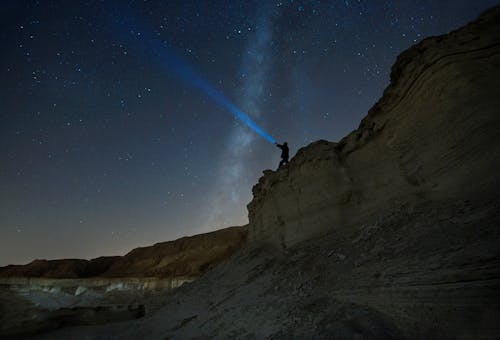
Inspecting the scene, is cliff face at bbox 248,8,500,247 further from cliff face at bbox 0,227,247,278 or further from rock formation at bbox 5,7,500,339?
cliff face at bbox 0,227,247,278

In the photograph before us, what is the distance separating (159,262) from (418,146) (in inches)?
1322

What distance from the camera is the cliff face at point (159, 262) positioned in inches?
1254

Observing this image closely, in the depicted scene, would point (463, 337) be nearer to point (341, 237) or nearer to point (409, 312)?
point (409, 312)

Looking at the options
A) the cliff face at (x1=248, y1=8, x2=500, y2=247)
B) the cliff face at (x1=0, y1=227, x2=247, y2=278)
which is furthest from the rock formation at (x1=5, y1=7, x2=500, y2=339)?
the cliff face at (x1=0, y1=227, x2=247, y2=278)

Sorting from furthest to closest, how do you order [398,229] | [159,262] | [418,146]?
[159,262], [418,146], [398,229]

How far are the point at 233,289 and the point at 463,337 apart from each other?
7799 millimetres

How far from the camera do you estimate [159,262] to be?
34000 millimetres

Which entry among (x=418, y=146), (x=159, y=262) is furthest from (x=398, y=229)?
(x=159, y=262)

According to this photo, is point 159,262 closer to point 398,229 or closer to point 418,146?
point 398,229

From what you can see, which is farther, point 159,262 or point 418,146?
point 159,262

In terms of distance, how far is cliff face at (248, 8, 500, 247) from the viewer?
17.9ft

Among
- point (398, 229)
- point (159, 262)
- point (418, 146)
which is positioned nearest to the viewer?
point (398, 229)

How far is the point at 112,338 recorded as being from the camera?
10.6 m

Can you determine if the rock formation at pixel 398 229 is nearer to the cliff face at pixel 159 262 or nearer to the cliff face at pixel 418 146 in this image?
the cliff face at pixel 418 146
